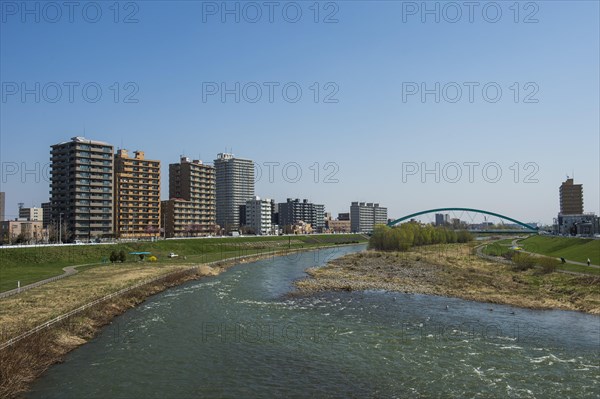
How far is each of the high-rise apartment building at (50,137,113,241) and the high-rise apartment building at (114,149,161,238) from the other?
901 cm

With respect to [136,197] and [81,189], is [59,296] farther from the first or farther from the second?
[136,197]

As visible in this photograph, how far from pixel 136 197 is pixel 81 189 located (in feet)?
64.1

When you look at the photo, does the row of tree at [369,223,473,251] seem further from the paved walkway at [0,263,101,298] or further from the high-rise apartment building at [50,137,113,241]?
the paved walkway at [0,263,101,298]

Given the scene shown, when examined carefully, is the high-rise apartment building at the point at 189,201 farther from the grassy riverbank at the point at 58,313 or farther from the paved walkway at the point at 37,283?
the paved walkway at the point at 37,283

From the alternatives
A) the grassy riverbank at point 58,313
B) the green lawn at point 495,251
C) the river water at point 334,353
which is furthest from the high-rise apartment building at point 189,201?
the river water at point 334,353

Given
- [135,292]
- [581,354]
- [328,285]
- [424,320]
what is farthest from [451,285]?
[135,292]

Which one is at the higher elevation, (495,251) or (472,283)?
(472,283)

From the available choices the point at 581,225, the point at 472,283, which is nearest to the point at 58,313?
the point at 472,283

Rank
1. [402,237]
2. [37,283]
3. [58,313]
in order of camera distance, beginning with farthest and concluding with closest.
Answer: [402,237], [37,283], [58,313]

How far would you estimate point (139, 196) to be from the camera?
135m

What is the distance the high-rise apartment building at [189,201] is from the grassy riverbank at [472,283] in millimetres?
87505

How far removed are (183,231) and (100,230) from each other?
37784 millimetres

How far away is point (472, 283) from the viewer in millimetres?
55938

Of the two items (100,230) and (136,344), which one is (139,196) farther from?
(136,344)
